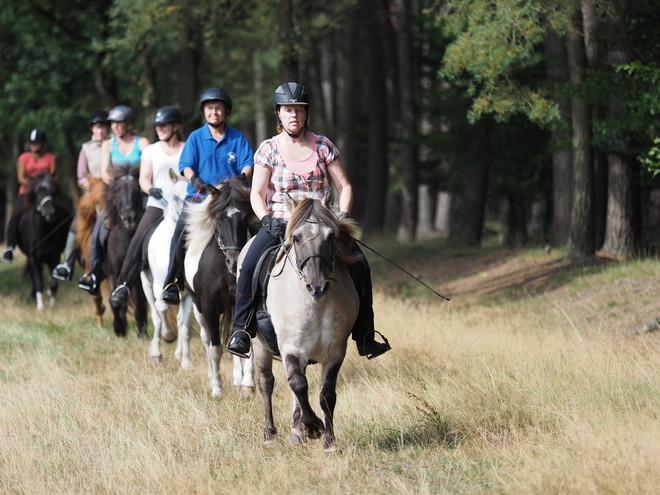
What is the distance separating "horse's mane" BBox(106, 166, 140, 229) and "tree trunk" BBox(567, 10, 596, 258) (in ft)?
22.7

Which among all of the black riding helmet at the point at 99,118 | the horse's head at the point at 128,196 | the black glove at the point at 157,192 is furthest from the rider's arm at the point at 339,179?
Result: the black riding helmet at the point at 99,118

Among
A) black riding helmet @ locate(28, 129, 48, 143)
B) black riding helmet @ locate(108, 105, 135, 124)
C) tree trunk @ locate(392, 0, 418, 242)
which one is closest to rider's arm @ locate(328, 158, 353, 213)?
black riding helmet @ locate(108, 105, 135, 124)

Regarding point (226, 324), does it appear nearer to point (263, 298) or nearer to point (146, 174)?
point (263, 298)

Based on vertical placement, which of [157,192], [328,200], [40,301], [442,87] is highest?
[442,87]

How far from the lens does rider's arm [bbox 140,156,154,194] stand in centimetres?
1123

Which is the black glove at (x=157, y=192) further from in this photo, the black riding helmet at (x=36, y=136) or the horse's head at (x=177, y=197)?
the black riding helmet at (x=36, y=136)

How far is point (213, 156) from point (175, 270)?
139cm

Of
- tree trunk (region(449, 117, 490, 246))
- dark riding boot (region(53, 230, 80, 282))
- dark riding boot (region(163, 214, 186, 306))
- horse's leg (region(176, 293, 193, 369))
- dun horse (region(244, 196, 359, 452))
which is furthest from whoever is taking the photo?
tree trunk (region(449, 117, 490, 246))

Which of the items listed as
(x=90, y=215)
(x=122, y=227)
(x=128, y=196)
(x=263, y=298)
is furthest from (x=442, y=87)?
(x=263, y=298)

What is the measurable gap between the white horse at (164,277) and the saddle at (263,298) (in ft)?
10.9

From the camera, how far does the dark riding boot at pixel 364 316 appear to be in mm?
7098

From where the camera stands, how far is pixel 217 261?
9.24 m

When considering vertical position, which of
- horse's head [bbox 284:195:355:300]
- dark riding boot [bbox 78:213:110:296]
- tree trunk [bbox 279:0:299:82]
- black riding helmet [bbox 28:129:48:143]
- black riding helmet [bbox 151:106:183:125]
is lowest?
dark riding boot [bbox 78:213:110:296]

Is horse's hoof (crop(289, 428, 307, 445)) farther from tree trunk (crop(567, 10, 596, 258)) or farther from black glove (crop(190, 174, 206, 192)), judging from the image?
tree trunk (crop(567, 10, 596, 258))
